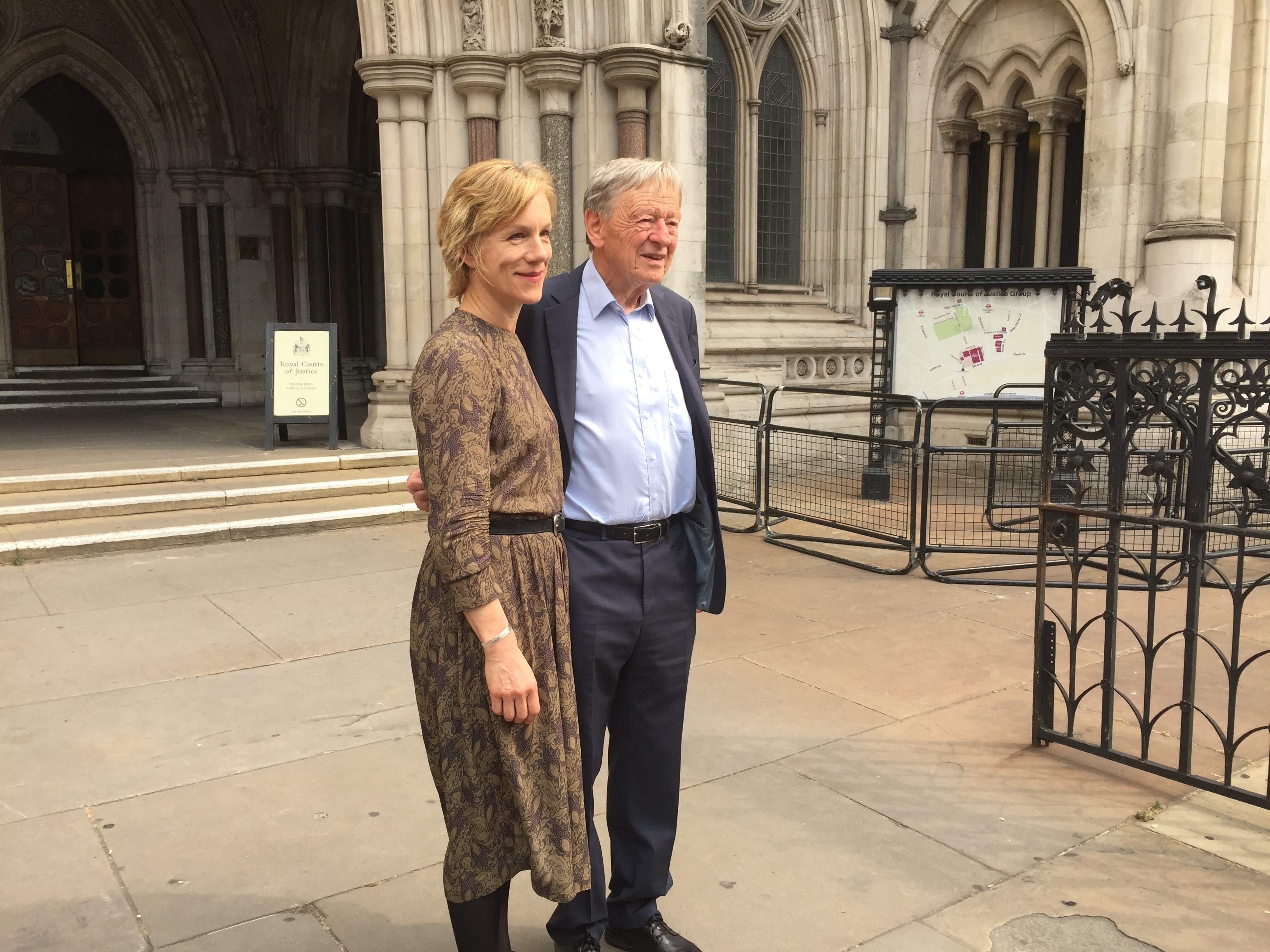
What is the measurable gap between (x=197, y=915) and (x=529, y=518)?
1486mm

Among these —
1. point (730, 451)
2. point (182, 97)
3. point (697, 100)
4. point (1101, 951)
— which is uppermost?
point (182, 97)

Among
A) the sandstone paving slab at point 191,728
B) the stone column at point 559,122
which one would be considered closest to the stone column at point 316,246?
the stone column at point 559,122

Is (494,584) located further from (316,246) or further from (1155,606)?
(316,246)

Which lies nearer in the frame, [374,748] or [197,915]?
[197,915]

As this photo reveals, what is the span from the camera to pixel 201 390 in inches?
608

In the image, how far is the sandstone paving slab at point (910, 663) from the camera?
14.7 ft

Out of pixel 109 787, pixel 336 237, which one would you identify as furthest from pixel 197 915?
pixel 336 237

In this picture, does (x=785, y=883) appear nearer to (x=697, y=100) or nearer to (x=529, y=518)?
(x=529, y=518)

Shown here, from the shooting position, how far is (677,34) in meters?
9.20

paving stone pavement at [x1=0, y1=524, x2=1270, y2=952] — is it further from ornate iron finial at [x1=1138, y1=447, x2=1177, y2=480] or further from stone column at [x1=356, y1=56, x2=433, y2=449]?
stone column at [x1=356, y1=56, x2=433, y2=449]

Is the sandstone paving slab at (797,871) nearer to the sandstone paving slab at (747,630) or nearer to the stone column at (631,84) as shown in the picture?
the sandstone paving slab at (747,630)

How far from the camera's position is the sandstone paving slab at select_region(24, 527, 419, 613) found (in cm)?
586

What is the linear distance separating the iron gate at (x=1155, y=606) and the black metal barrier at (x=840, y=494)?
4.21ft

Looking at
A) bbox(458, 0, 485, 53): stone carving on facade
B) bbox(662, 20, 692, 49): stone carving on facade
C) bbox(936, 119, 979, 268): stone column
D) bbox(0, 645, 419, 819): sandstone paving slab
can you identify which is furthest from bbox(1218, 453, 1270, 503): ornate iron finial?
bbox(936, 119, 979, 268): stone column
